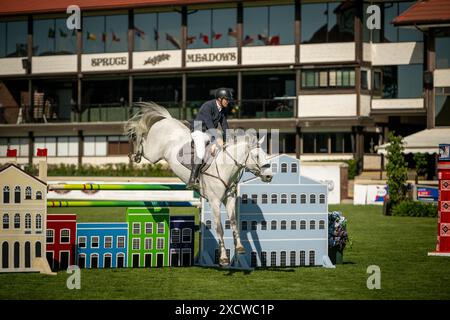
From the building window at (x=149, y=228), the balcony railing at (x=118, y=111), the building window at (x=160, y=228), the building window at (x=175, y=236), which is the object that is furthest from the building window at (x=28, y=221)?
the balcony railing at (x=118, y=111)

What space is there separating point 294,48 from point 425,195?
19.5 metres

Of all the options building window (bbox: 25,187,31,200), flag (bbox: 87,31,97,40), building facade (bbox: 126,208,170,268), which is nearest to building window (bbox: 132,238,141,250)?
building facade (bbox: 126,208,170,268)

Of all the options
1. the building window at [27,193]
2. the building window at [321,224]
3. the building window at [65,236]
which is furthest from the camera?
the building window at [321,224]

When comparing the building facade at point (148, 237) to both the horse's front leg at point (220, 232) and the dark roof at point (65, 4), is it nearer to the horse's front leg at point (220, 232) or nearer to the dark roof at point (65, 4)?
the horse's front leg at point (220, 232)

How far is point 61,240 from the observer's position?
13.5m

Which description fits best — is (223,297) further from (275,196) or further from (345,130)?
(345,130)

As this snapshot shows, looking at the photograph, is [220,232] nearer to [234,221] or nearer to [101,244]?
[234,221]

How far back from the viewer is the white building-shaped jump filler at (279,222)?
14070 millimetres

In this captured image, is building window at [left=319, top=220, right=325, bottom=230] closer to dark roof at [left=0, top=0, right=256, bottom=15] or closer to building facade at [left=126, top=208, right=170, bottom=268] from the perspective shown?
building facade at [left=126, top=208, right=170, bottom=268]

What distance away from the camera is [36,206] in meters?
13.0

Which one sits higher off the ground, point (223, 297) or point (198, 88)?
point (198, 88)

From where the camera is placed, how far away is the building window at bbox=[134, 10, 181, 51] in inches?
2036

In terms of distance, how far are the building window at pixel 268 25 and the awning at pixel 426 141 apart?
11602 mm
